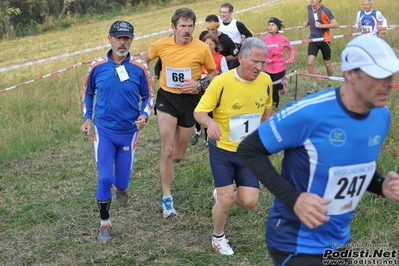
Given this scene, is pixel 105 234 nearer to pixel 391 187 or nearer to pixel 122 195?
pixel 122 195

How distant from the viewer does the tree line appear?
3312cm

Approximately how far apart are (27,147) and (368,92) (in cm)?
781

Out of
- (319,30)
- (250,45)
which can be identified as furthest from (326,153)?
(319,30)

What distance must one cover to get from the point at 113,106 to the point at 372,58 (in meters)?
3.35

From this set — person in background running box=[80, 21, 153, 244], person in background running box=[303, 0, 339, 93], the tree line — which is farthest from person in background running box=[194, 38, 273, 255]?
the tree line

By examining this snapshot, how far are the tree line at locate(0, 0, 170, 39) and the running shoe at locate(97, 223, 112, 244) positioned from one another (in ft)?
91.5


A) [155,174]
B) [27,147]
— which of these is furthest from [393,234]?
[27,147]

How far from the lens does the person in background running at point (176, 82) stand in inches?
243

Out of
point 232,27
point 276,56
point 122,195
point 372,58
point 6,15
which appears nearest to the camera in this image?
point 372,58

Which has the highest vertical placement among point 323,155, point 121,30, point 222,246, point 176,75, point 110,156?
point 121,30

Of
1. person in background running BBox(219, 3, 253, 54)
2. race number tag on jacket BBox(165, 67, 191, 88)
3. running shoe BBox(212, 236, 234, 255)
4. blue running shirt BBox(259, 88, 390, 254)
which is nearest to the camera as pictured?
blue running shirt BBox(259, 88, 390, 254)

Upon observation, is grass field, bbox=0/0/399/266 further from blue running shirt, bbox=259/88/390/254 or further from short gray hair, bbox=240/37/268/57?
blue running shirt, bbox=259/88/390/254

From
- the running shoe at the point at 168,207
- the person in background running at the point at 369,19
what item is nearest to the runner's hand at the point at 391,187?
the running shoe at the point at 168,207

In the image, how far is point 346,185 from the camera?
9.09 feet
